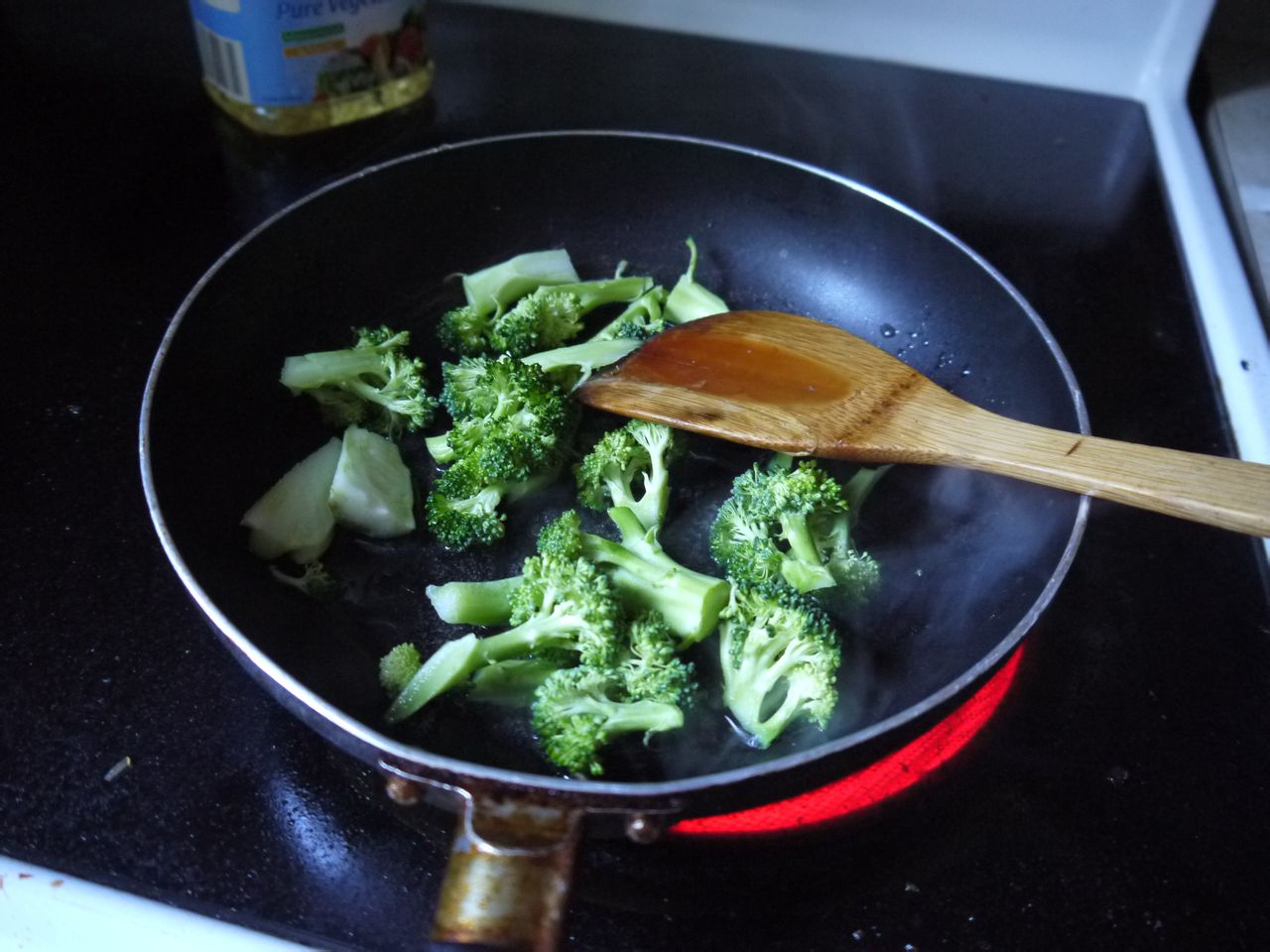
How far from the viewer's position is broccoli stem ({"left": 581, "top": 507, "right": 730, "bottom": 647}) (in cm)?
95

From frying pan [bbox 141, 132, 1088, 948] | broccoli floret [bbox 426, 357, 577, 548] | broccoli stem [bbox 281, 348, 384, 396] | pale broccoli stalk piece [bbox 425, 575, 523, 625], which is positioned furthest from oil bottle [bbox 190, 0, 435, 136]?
pale broccoli stalk piece [bbox 425, 575, 523, 625]

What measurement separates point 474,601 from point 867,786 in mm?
384

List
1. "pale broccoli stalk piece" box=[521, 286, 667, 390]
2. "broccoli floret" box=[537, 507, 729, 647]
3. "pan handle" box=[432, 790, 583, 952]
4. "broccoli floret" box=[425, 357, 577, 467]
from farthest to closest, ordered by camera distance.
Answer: "pale broccoli stalk piece" box=[521, 286, 667, 390] → "broccoli floret" box=[425, 357, 577, 467] → "broccoli floret" box=[537, 507, 729, 647] → "pan handle" box=[432, 790, 583, 952]

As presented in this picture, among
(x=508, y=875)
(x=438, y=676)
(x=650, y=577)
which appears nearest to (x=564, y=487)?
(x=650, y=577)

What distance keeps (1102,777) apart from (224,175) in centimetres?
133

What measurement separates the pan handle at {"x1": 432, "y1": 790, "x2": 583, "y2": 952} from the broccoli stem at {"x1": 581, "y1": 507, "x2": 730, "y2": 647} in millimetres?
302

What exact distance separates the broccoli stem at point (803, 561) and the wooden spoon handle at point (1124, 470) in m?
0.15

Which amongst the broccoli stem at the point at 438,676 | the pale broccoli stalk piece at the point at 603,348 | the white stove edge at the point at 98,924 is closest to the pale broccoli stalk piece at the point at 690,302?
the pale broccoli stalk piece at the point at 603,348

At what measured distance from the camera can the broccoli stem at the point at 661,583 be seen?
0.95 metres

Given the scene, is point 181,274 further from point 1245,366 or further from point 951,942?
point 1245,366

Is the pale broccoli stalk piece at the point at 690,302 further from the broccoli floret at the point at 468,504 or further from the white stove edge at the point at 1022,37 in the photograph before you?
the white stove edge at the point at 1022,37

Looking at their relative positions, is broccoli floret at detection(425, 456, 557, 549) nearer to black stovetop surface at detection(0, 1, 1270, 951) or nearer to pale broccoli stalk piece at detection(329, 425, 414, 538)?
pale broccoli stalk piece at detection(329, 425, 414, 538)

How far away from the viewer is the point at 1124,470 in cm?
91

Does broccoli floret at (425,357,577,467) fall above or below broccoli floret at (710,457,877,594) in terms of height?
above
